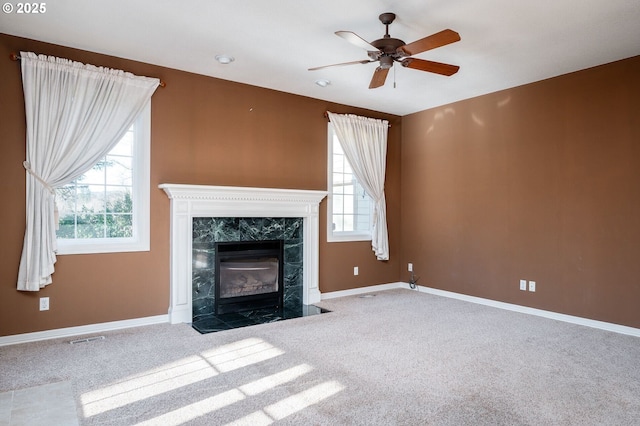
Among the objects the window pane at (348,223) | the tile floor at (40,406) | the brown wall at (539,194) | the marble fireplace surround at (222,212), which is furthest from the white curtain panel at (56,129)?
the brown wall at (539,194)

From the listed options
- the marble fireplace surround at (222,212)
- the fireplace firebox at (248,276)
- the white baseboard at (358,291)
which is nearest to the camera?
the marble fireplace surround at (222,212)

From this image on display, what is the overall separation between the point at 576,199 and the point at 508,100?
1.48 metres

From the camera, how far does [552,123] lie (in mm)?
4676

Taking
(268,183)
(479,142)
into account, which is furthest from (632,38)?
(268,183)

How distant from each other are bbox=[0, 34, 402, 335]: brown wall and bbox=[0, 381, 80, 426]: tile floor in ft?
4.11

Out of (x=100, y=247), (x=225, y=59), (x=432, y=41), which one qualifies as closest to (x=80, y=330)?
(x=100, y=247)

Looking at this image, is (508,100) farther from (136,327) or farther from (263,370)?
(136,327)

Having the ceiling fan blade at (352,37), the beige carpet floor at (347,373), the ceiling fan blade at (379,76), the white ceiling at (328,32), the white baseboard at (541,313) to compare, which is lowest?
the beige carpet floor at (347,373)

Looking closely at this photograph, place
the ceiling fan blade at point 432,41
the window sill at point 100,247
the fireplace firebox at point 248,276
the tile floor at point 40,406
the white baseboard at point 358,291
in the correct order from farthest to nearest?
the white baseboard at point 358,291, the fireplace firebox at point 248,276, the window sill at point 100,247, the ceiling fan blade at point 432,41, the tile floor at point 40,406

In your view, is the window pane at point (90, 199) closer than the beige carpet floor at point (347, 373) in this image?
No

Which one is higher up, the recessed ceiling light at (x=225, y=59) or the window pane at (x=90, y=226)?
the recessed ceiling light at (x=225, y=59)

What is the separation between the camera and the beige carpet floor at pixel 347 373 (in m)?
2.42

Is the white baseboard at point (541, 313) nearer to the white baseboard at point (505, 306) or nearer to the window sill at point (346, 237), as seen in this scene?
the white baseboard at point (505, 306)

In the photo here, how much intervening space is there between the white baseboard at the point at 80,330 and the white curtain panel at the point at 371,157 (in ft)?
10.3
